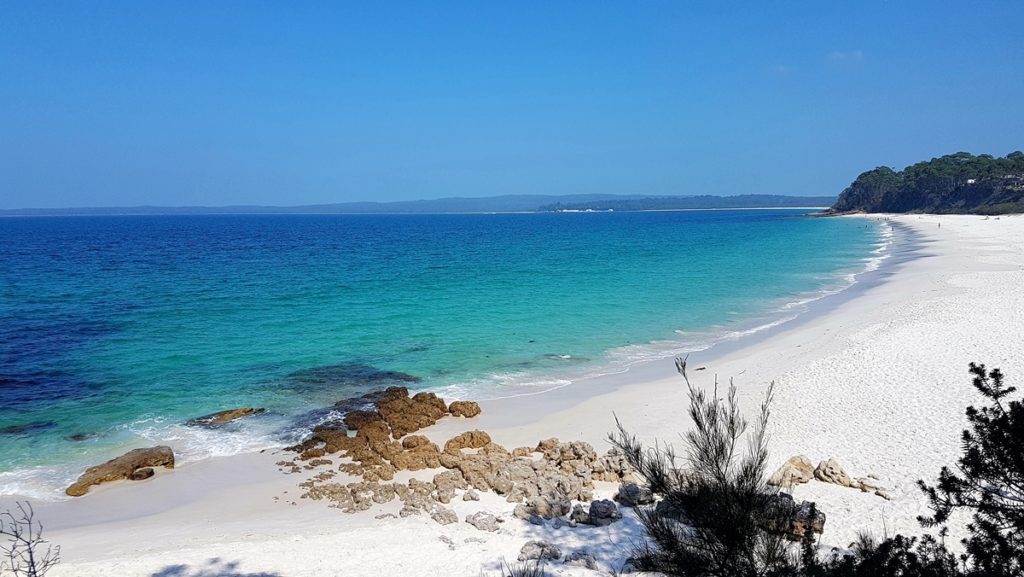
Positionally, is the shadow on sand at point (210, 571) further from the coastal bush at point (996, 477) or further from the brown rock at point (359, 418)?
the coastal bush at point (996, 477)

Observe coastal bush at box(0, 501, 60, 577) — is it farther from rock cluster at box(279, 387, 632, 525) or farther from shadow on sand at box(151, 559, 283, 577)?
rock cluster at box(279, 387, 632, 525)

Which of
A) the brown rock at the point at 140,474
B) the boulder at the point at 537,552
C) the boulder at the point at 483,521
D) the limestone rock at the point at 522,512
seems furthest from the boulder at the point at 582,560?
the brown rock at the point at 140,474

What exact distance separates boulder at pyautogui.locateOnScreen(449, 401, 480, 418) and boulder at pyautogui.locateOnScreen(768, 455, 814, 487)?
7225mm

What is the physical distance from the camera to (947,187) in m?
107

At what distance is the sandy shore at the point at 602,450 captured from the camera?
27.5 feet

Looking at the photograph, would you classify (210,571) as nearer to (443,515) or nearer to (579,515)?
(443,515)

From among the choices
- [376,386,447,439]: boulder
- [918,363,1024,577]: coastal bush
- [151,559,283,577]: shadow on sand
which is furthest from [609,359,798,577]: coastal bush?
[376,386,447,439]: boulder

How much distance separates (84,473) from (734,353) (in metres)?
18.1

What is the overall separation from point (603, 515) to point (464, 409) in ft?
20.4

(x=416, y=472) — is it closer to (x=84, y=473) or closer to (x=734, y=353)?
(x=84, y=473)

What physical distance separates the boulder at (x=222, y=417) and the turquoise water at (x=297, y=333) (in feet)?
1.31

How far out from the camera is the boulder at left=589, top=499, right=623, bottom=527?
905 cm

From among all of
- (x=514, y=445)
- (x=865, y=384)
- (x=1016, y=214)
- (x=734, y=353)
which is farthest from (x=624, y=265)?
(x=1016, y=214)

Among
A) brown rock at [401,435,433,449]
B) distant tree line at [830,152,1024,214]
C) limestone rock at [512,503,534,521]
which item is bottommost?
brown rock at [401,435,433,449]
